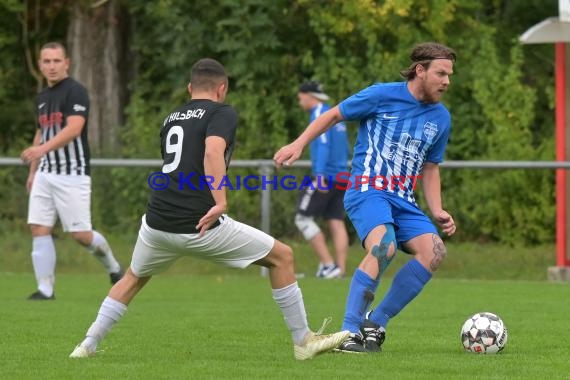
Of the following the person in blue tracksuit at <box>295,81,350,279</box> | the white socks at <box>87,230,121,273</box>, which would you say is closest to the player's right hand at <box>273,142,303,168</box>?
the white socks at <box>87,230,121,273</box>

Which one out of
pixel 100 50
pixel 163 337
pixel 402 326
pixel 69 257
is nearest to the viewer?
pixel 163 337

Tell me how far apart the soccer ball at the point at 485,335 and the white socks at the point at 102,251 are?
5257mm

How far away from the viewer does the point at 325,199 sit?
15.7m

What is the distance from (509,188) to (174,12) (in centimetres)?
732

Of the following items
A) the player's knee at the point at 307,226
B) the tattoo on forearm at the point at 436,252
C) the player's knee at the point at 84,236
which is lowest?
the player's knee at the point at 307,226

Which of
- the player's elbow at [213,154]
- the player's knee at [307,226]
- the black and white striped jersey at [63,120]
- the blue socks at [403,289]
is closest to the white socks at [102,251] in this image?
the black and white striped jersey at [63,120]

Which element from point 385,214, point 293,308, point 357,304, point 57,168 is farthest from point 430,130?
point 57,168

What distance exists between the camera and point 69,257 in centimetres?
1675

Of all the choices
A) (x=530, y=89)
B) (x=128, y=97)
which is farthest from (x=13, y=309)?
(x=128, y=97)

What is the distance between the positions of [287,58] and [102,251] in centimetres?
939

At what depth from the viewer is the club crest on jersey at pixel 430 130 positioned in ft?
28.3

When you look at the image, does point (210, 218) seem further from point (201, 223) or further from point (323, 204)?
point (323, 204)

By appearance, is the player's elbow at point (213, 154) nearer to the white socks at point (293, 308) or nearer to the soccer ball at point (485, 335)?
the white socks at point (293, 308)

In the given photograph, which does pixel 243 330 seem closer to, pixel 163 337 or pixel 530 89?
pixel 163 337
